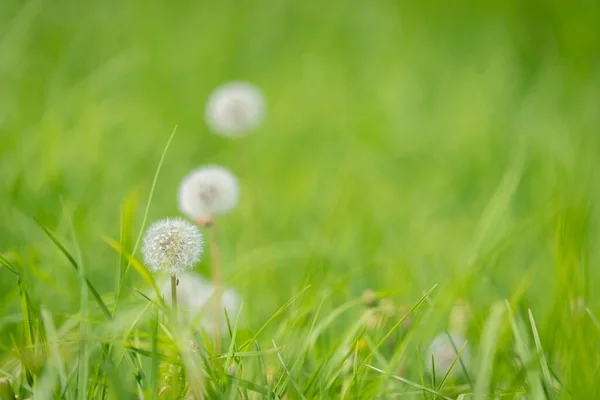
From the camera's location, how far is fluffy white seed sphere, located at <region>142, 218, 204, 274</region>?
826mm

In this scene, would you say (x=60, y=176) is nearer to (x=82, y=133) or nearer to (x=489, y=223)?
(x=82, y=133)

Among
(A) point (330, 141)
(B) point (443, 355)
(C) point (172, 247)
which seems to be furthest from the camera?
(A) point (330, 141)

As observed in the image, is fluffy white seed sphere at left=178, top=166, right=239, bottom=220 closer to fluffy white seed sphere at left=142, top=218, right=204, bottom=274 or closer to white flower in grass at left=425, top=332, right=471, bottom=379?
Answer: fluffy white seed sphere at left=142, top=218, right=204, bottom=274

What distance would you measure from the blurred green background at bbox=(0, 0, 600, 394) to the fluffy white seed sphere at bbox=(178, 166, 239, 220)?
129 mm

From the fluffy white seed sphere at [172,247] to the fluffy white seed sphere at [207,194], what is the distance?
315mm

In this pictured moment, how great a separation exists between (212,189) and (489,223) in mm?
503

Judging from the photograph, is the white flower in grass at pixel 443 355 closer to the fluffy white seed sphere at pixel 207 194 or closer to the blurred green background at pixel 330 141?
the blurred green background at pixel 330 141

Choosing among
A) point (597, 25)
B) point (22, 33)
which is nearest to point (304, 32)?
point (597, 25)

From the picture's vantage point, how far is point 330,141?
9.13 ft

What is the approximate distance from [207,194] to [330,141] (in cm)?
164

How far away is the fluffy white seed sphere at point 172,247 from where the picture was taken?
0.83 m

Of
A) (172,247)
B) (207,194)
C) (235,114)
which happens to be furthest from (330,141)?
(172,247)

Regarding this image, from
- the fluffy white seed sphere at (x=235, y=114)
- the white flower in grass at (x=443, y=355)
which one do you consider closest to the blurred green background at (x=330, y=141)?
the white flower in grass at (x=443, y=355)

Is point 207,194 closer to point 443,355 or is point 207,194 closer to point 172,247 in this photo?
point 172,247
